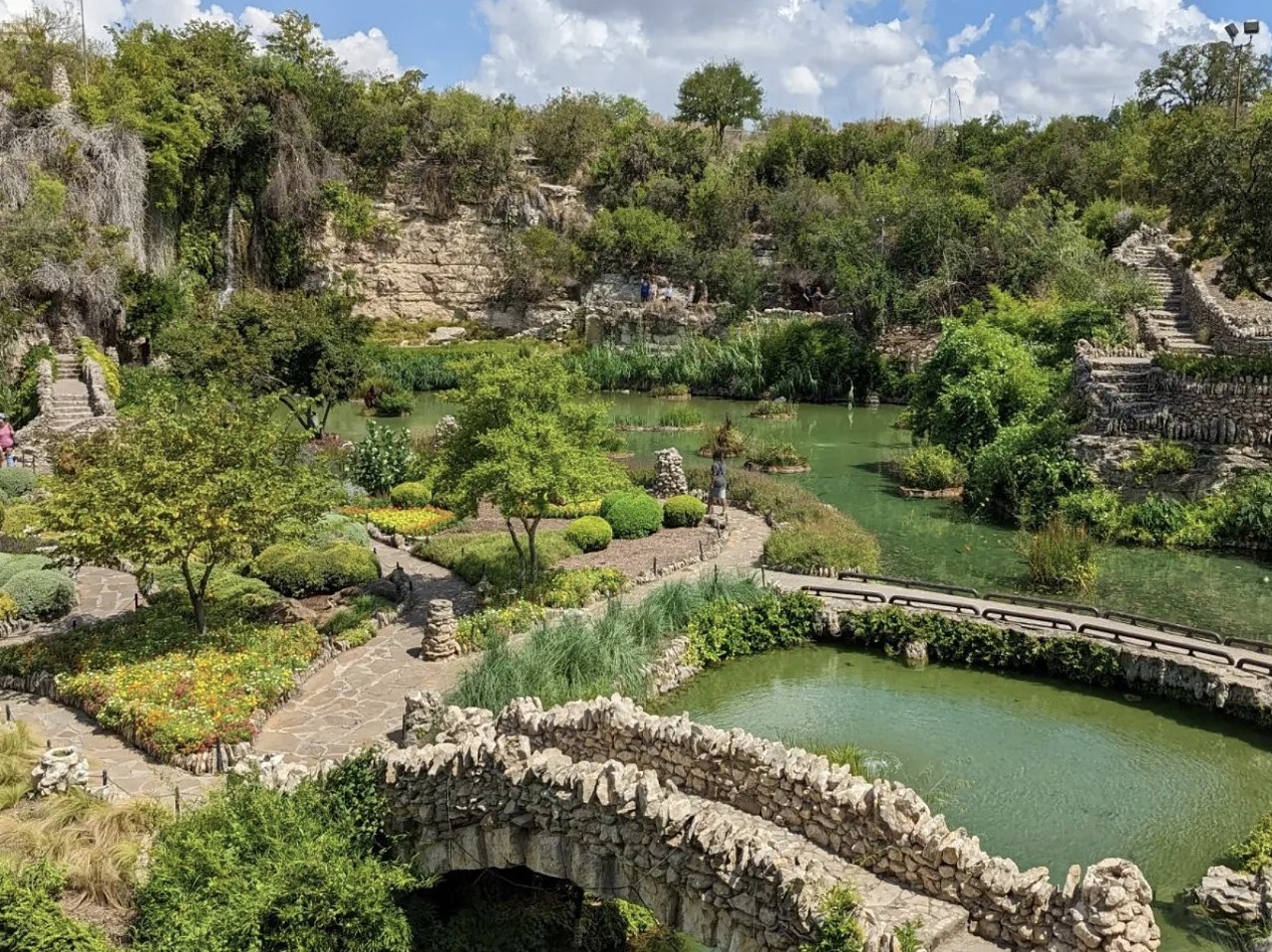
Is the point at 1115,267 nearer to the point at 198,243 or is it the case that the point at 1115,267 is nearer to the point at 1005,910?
the point at 1005,910

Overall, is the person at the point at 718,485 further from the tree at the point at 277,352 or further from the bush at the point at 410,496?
the tree at the point at 277,352

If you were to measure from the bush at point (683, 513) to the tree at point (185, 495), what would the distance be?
29.0 feet

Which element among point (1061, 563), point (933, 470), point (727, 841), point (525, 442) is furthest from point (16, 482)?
point (933, 470)

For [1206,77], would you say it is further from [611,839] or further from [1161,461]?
[611,839]

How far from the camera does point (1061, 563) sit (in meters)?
19.8

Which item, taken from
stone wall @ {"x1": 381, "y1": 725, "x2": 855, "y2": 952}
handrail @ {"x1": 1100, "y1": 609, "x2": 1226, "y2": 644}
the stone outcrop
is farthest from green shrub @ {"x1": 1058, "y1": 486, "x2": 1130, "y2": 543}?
stone wall @ {"x1": 381, "y1": 725, "x2": 855, "y2": 952}

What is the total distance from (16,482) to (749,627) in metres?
17.2

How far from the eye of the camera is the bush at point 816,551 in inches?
778

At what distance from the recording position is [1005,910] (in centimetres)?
821

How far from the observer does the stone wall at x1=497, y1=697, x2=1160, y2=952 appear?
7727mm

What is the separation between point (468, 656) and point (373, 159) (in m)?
44.6

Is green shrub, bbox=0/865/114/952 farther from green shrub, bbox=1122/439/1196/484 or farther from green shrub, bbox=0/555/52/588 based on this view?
green shrub, bbox=1122/439/1196/484

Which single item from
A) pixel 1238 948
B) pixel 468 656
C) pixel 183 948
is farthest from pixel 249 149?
pixel 1238 948

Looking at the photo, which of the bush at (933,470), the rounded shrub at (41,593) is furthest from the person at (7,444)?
the bush at (933,470)
